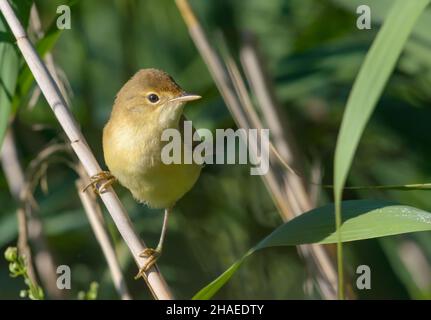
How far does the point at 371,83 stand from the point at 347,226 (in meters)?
0.40

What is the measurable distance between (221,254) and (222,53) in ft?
2.81

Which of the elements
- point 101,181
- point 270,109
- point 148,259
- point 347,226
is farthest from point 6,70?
point 270,109

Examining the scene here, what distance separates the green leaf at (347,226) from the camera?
1778mm

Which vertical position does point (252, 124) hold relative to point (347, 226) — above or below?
above

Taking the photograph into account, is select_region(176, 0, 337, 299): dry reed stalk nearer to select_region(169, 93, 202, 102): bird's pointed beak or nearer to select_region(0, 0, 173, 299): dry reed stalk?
select_region(169, 93, 202, 102): bird's pointed beak

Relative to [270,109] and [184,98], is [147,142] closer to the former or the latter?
[184,98]

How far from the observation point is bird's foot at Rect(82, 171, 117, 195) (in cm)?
226

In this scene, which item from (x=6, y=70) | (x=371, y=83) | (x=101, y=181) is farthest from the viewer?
(x=101, y=181)

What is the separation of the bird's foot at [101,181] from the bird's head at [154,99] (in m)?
0.22

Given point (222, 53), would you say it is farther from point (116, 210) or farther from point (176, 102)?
point (116, 210)

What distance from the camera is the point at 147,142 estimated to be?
243 cm

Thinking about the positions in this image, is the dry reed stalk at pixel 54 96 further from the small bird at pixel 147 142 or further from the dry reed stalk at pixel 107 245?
the dry reed stalk at pixel 107 245

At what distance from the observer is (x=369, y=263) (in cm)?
335
